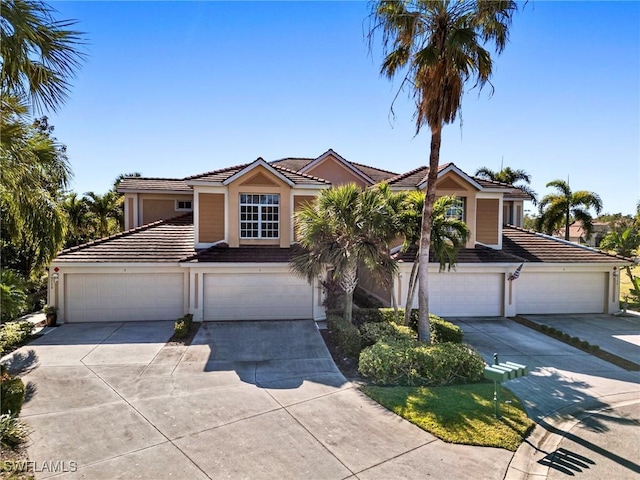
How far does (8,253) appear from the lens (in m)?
17.4

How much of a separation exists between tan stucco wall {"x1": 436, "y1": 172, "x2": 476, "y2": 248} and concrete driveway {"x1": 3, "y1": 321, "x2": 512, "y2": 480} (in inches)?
392

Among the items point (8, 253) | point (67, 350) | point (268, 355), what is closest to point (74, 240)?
point (8, 253)

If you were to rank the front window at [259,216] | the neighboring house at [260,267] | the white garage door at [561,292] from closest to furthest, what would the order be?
the neighboring house at [260,267], the front window at [259,216], the white garage door at [561,292]

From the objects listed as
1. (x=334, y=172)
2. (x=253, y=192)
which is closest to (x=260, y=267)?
(x=253, y=192)

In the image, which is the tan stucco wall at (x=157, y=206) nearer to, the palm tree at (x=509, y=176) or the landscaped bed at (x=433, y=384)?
the landscaped bed at (x=433, y=384)

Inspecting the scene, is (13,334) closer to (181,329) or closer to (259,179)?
(181,329)

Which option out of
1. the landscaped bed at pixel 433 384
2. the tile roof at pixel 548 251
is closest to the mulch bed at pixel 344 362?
the landscaped bed at pixel 433 384

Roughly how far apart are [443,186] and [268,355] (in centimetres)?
1141

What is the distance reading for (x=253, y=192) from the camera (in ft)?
51.1

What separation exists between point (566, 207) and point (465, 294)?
1628 cm

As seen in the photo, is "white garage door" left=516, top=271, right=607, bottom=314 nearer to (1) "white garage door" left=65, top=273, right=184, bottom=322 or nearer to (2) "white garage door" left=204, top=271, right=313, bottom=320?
(2) "white garage door" left=204, top=271, right=313, bottom=320

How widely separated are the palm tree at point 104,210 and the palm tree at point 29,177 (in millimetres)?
14988

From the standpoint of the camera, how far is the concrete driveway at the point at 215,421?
18.2ft

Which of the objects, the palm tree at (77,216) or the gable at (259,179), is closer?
the gable at (259,179)
